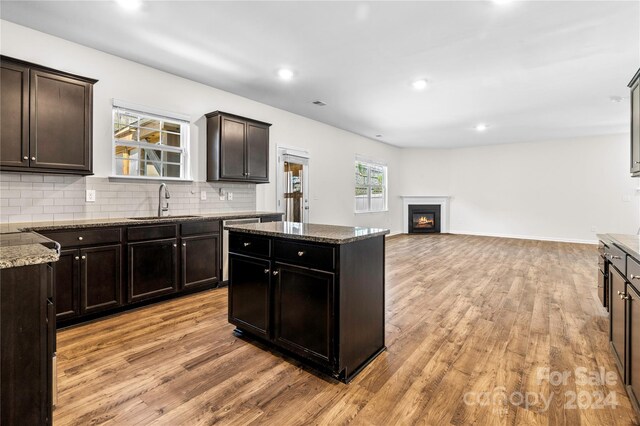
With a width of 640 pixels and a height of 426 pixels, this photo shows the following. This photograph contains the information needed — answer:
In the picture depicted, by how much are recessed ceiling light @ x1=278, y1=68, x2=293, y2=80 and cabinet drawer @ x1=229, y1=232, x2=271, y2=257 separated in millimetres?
2286

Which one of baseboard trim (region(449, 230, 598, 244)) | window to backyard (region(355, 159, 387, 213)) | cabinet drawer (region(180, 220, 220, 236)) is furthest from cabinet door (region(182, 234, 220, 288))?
baseboard trim (region(449, 230, 598, 244))

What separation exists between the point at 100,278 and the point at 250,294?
5.07 feet

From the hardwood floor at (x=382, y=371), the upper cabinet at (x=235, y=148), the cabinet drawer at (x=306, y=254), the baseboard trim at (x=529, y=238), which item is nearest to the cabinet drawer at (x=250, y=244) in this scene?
the cabinet drawer at (x=306, y=254)

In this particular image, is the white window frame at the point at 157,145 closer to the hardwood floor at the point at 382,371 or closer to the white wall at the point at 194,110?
the white wall at the point at 194,110

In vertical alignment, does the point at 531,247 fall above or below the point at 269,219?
below

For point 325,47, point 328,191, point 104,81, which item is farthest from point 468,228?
point 104,81

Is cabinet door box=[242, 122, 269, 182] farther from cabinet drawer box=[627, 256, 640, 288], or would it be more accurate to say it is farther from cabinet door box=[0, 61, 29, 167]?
cabinet drawer box=[627, 256, 640, 288]

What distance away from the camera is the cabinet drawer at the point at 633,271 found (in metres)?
1.63

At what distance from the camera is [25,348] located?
1.17m

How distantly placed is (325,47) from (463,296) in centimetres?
319

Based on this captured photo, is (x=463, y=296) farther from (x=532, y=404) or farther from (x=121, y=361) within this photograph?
(x=121, y=361)

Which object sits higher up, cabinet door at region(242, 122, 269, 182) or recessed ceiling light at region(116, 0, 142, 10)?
recessed ceiling light at region(116, 0, 142, 10)

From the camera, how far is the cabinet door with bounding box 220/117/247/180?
13.8 feet

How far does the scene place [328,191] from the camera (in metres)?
6.65
